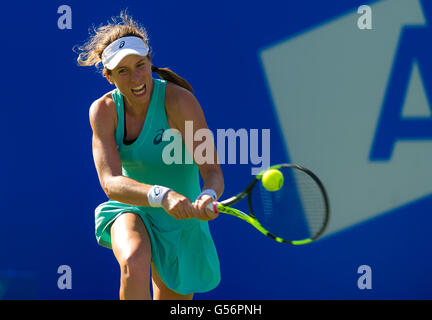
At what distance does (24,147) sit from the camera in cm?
404

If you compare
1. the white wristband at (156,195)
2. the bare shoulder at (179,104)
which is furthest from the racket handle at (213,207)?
the bare shoulder at (179,104)

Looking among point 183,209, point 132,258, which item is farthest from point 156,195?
point 132,258

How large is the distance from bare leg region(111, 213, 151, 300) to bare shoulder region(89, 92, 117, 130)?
1.31ft

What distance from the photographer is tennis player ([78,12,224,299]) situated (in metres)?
2.93

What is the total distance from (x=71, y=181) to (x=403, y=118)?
179cm

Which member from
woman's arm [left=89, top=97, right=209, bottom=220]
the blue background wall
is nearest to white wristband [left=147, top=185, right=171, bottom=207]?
woman's arm [left=89, top=97, right=209, bottom=220]

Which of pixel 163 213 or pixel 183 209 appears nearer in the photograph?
pixel 183 209

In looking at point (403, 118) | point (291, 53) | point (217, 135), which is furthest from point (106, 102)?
point (403, 118)

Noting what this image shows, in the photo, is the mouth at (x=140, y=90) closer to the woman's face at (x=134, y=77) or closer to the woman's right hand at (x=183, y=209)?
the woman's face at (x=134, y=77)

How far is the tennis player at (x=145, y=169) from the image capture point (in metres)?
2.93

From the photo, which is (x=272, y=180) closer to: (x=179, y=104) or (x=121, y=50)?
(x=179, y=104)

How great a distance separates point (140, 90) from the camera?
303 cm

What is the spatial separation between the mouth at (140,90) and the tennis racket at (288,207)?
22.5 inches

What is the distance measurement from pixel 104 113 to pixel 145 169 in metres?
0.28
